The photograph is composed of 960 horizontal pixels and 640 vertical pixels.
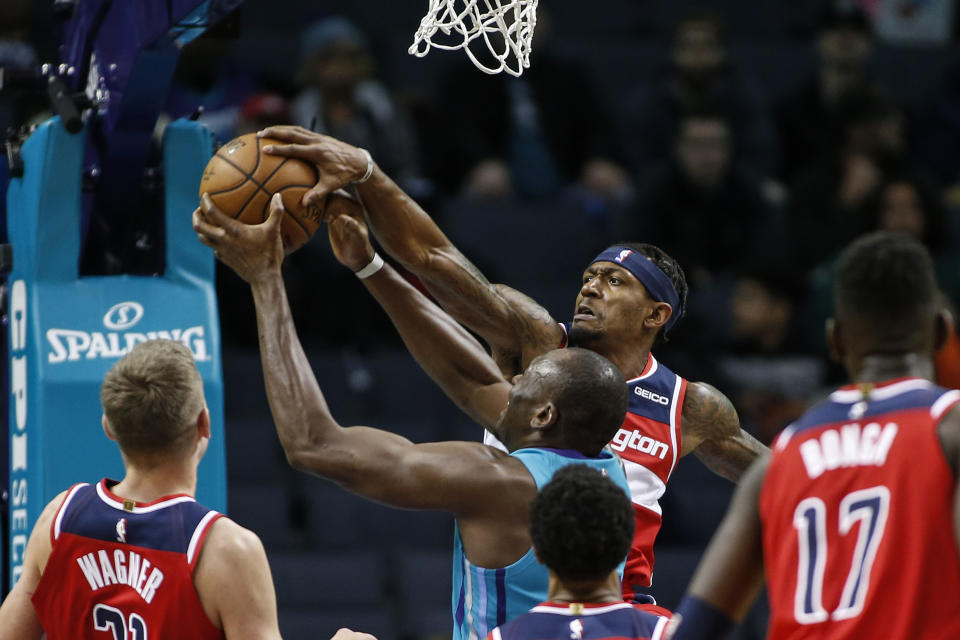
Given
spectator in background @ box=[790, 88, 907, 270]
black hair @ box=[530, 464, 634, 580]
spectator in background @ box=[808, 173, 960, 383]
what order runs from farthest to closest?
spectator in background @ box=[790, 88, 907, 270] < spectator in background @ box=[808, 173, 960, 383] < black hair @ box=[530, 464, 634, 580]

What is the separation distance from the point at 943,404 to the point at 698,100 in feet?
24.3

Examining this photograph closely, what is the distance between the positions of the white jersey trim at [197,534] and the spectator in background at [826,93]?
25.3 feet

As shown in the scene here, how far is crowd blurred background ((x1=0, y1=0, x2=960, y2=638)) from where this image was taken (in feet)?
28.7

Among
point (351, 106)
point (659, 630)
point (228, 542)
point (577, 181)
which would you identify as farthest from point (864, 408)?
point (577, 181)

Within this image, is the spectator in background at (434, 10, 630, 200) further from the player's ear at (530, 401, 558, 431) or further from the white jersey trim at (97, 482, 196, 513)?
the white jersey trim at (97, 482, 196, 513)

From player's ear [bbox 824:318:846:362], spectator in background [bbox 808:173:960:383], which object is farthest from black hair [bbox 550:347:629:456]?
spectator in background [bbox 808:173:960:383]

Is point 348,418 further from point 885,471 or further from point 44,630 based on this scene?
point 885,471

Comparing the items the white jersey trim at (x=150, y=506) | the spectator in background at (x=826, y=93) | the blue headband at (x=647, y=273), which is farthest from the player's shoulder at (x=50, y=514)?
the spectator in background at (x=826, y=93)

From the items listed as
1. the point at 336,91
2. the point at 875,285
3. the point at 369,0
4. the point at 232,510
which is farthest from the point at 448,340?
the point at 369,0

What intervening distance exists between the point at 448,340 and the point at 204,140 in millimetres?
1388

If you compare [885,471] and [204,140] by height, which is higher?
[204,140]

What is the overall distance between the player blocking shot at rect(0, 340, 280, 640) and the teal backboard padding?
1340 millimetres

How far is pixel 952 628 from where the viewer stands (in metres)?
3.09

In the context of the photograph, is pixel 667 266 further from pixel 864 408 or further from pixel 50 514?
pixel 50 514
